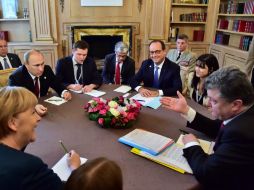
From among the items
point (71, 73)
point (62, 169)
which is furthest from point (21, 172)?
point (71, 73)

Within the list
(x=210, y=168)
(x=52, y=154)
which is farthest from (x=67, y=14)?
(x=210, y=168)

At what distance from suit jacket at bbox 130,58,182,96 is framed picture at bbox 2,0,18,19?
333cm

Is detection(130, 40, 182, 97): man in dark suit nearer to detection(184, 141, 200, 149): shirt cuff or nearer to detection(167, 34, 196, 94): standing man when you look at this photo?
detection(167, 34, 196, 94): standing man

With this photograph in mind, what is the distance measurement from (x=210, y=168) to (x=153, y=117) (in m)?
0.80

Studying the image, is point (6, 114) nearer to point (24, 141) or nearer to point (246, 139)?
point (24, 141)

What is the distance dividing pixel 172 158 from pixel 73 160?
54cm

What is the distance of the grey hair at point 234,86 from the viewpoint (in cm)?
119

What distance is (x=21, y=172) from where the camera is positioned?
0.88m

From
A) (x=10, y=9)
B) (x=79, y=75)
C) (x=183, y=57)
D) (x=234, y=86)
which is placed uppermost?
(x=10, y=9)

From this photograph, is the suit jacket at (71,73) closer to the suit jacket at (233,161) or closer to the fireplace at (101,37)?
the suit jacket at (233,161)

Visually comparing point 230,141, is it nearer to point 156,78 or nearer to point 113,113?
point 113,113

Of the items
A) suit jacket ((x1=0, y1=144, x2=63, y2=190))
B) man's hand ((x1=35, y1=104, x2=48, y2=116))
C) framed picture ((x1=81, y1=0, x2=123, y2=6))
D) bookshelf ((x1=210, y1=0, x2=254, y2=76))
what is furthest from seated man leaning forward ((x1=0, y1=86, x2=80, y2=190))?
framed picture ((x1=81, y1=0, x2=123, y2=6))

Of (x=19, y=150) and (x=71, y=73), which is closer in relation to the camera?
(x=19, y=150)

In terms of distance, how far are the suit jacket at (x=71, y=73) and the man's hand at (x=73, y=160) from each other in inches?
61.2
